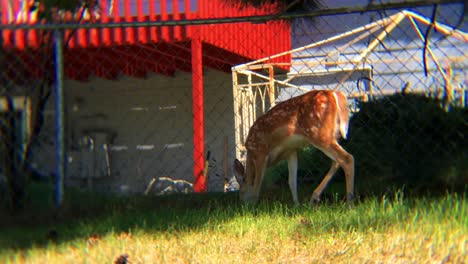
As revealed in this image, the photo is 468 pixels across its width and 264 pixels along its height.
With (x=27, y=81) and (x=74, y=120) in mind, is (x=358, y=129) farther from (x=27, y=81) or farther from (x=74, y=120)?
(x=27, y=81)

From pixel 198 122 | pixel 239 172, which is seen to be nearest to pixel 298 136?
pixel 239 172

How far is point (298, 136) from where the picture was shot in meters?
5.77

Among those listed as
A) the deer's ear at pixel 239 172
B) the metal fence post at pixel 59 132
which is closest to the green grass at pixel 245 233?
the metal fence post at pixel 59 132

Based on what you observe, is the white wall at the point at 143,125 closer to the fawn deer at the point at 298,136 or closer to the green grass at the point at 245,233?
the green grass at the point at 245,233

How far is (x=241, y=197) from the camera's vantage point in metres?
5.69

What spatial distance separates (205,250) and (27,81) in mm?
2447

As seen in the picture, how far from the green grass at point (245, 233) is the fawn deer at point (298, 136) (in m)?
0.71

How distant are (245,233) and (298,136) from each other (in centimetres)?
192

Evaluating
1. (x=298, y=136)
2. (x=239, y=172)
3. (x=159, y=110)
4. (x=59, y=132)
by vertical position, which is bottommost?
(x=239, y=172)

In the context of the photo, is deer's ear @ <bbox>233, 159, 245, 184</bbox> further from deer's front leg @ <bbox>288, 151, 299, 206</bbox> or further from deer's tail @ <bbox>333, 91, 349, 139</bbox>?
deer's tail @ <bbox>333, 91, 349, 139</bbox>

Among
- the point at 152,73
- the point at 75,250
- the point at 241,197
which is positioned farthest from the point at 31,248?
the point at 152,73

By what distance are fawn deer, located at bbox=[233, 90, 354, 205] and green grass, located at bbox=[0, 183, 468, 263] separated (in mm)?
708

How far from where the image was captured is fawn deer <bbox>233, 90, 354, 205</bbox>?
546 centimetres

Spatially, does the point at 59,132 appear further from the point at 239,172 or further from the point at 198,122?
the point at 198,122
